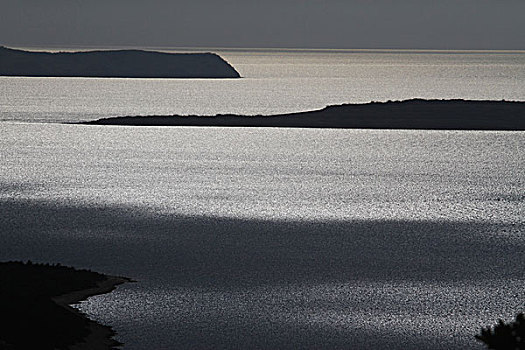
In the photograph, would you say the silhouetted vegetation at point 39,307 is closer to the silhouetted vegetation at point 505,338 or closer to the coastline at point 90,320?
the coastline at point 90,320

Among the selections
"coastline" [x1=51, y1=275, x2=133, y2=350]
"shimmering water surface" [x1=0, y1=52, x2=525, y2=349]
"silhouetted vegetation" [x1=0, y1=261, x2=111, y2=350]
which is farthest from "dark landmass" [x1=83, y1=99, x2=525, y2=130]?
"silhouetted vegetation" [x1=0, y1=261, x2=111, y2=350]

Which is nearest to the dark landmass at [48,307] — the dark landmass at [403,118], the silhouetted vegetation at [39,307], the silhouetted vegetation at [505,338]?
the silhouetted vegetation at [39,307]

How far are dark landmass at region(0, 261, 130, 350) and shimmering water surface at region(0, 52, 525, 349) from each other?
2.64 ft

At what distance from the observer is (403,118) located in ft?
330

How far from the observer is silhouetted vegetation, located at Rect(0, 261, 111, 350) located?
74.2 feet

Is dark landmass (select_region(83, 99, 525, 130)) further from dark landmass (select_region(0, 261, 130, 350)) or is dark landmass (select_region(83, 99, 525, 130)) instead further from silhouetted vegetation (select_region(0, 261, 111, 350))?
silhouetted vegetation (select_region(0, 261, 111, 350))

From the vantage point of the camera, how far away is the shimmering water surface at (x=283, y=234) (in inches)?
1037

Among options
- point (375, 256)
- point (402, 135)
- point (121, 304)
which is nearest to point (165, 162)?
point (402, 135)

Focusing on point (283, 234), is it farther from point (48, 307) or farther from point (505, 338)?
point (505, 338)

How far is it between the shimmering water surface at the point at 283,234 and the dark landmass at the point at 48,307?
805 millimetres

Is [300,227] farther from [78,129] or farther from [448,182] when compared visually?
[78,129]

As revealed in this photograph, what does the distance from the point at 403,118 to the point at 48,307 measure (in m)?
78.6

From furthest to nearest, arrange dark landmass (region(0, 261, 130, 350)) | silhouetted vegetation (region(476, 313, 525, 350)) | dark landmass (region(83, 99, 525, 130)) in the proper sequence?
dark landmass (region(83, 99, 525, 130)) → dark landmass (region(0, 261, 130, 350)) → silhouetted vegetation (region(476, 313, 525, 350))

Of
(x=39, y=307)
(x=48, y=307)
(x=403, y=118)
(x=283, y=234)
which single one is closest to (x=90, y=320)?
(x=48, y=307)
